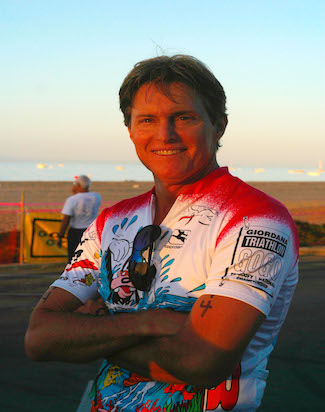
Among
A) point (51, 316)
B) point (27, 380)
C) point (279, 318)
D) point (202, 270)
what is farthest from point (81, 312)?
point (27, 380)

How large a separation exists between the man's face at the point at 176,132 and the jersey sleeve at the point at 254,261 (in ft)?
1.25

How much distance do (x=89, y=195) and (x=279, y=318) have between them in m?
8.40

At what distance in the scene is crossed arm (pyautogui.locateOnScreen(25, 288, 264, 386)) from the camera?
1.85 m

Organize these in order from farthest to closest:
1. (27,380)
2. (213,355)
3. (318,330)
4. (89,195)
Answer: (89,195), (318,330), (27,380), (213,355)

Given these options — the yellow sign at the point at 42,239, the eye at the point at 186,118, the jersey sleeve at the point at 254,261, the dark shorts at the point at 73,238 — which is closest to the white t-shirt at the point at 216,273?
the jersey sleeve at the point at 254,261

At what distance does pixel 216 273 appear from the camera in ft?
6.29

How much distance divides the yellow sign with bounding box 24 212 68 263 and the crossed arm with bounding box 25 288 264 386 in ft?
35.5

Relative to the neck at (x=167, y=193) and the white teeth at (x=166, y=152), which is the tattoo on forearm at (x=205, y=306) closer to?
the neck at (x=167, y=193)

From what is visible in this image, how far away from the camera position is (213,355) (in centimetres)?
186

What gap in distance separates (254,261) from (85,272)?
828mm

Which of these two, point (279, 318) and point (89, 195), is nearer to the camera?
point (279, 318)

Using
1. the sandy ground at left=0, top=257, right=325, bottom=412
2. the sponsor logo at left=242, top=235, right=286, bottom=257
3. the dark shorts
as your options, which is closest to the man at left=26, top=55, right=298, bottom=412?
the sponsor logo at left=242, top=235, right=286, bottom=257

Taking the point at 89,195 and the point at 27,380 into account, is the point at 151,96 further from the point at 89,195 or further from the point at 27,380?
the point at 89,195

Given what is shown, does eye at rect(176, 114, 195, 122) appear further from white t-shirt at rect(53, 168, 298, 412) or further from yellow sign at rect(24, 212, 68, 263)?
yellow sign at rect(24, 212, 68, 263)
